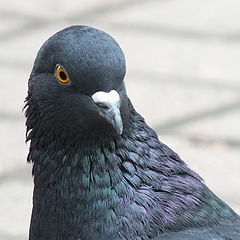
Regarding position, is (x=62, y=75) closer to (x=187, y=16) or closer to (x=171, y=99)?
(x=171, y=99)

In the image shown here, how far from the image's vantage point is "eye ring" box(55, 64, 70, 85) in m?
4.72

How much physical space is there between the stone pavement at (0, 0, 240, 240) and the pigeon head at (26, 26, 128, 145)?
5.65 feet

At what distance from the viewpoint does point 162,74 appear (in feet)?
28.6

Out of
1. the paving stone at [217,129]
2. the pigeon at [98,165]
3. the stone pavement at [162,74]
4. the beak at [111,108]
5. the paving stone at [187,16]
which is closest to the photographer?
the beak at [111,108]

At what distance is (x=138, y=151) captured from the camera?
16.1ft

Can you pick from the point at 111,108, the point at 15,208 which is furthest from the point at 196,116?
the point at 111,108

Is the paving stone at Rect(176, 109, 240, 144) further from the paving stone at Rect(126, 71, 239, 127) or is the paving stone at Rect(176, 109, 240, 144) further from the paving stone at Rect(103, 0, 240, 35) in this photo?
the paving stone at Rect(103, 0, 240, 35)

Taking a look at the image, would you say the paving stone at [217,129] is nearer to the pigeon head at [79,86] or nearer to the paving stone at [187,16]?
the paving stone at [187,16]

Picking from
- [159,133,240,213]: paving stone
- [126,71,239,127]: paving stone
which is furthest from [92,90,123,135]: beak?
[126,71,239,127]: paving stone

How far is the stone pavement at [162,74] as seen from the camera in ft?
23.5

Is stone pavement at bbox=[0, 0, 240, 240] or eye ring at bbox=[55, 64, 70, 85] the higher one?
stone pavement at bbox=[0, 0, 240, 240]

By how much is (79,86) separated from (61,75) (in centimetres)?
12

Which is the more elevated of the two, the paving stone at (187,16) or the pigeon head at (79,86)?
the paving stone at (187,16)

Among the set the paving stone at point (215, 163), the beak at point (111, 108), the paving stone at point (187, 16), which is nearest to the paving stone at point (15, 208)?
the paving stone at point (215, 163)
